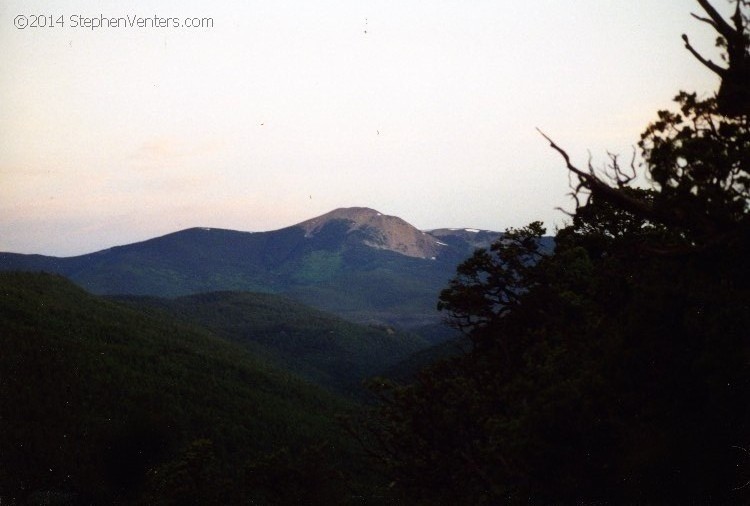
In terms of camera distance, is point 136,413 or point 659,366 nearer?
point 659,366

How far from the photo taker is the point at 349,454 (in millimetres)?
73312

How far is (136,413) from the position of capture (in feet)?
182

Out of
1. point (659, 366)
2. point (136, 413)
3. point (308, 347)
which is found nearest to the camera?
point (659, 366)

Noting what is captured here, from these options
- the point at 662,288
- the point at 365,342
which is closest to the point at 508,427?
the point at 662,288

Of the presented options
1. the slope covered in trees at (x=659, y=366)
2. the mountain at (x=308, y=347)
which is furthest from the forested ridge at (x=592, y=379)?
the mountain at (x=308, y=347)

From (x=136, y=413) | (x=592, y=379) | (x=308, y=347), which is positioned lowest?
(x=308, y=347)

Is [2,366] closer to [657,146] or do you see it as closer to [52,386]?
[52,386]

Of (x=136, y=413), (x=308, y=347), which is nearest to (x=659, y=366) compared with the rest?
(x=136, y=413)

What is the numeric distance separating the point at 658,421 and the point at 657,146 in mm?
6888

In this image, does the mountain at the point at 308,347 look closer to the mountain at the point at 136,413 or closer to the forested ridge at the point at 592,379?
the mountain at the point at 136,413

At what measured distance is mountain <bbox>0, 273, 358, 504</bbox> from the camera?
31.1 metres

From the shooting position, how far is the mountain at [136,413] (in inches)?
1224

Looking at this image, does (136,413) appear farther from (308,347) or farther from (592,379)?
(308,347)

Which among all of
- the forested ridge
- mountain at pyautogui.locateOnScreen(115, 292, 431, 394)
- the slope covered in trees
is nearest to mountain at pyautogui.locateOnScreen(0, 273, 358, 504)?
the forested ridge
